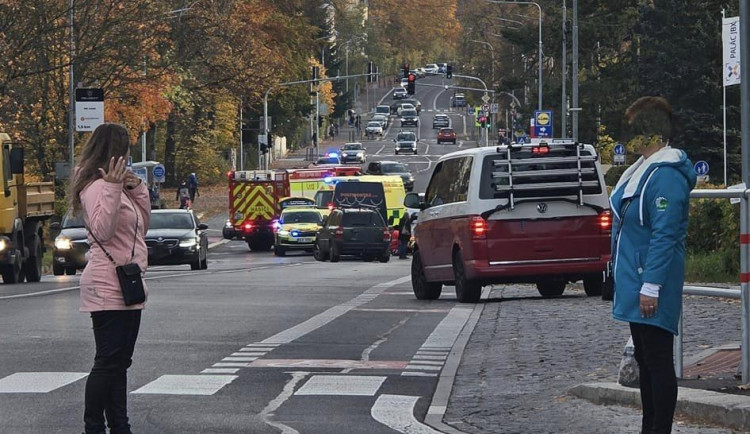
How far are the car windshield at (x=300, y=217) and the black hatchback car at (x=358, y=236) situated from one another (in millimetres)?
6929

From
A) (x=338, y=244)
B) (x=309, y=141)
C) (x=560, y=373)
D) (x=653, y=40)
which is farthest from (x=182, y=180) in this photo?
(x=560, y=373)

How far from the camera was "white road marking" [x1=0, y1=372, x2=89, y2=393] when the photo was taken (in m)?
11.7

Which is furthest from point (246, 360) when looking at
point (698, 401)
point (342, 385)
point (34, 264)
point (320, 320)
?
point (34, 264)

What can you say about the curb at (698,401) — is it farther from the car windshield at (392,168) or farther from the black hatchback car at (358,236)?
the car windshield at (392,168)

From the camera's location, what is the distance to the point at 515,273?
21391mm

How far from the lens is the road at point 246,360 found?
34.5 ft

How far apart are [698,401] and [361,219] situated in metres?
35.2

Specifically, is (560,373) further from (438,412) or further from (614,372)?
(438,412)

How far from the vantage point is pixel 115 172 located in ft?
28.6

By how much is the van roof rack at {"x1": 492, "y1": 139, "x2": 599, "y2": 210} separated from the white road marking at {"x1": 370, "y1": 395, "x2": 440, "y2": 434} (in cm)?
977

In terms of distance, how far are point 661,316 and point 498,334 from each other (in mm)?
8420

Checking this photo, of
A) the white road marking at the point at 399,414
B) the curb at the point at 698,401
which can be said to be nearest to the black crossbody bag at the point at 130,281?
the white road marking at the point at 399,414

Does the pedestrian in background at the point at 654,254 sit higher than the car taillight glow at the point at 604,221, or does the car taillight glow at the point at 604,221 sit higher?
the pedestrian in background at the point at 654,254

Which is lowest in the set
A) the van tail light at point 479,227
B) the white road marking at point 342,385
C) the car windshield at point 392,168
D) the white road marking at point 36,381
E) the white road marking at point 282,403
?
the white road marking at point 342,385
